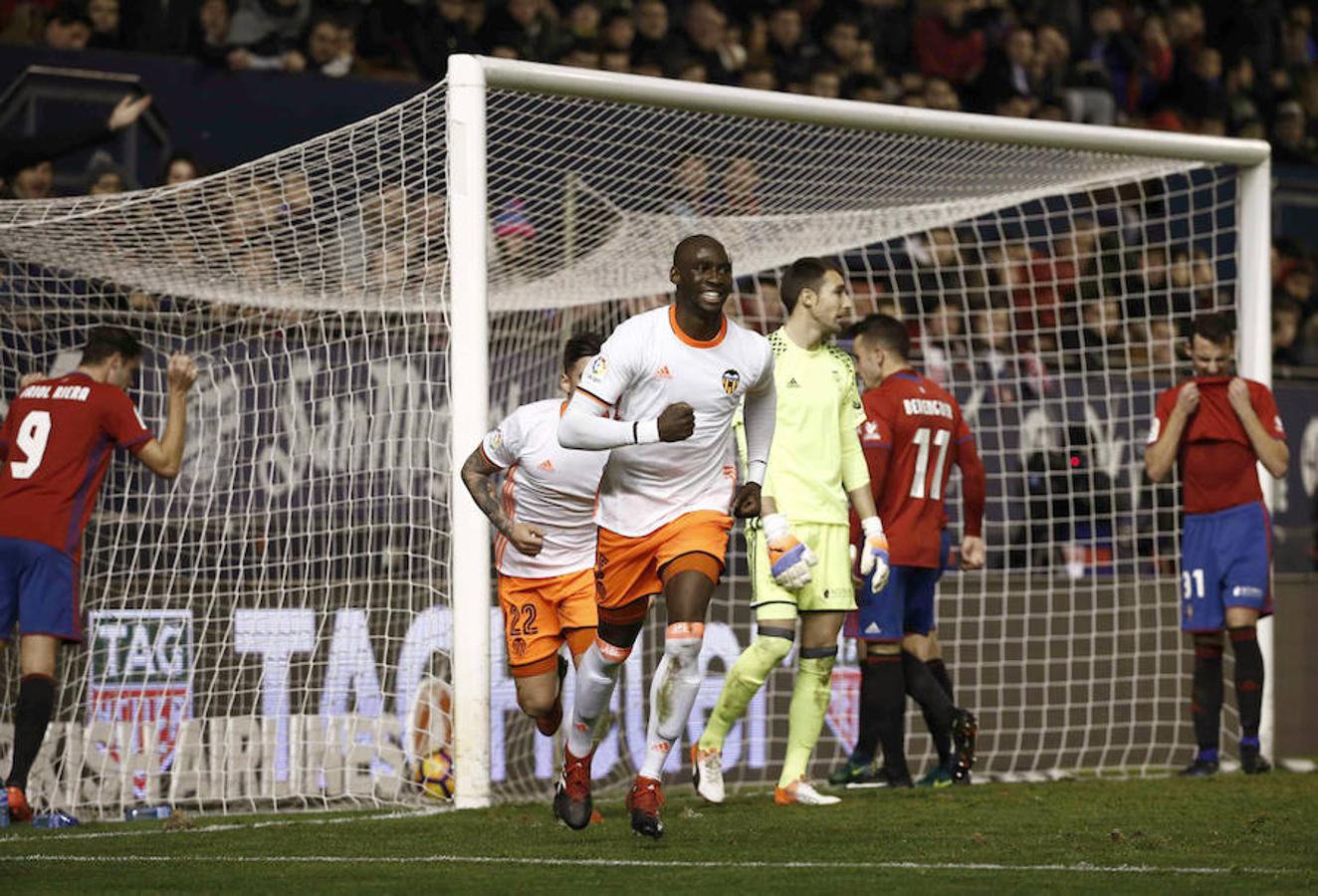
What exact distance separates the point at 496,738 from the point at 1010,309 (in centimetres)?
375

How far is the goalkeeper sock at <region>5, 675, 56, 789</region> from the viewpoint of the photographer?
807 centimetres

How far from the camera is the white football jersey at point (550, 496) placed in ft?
24.9

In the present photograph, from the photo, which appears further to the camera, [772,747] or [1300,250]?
[1300,250]

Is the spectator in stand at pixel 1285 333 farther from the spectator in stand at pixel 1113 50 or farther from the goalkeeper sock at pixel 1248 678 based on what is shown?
the goalkeeper sock at pixel 1248 678

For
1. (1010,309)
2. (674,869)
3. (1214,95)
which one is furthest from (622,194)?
(1214,95)

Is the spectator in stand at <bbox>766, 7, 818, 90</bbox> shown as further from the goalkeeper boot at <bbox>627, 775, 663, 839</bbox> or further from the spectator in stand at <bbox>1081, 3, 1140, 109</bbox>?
the goalkeeper boot at <bbox>627, 775, 663, 839</bbox>

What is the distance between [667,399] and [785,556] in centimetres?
70

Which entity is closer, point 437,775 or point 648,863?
point 648,863

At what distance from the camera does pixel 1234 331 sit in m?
11.2

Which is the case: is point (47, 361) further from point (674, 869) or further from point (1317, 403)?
point (1317, 403)

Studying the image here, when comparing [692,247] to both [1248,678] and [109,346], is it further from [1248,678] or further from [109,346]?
[1248,678]

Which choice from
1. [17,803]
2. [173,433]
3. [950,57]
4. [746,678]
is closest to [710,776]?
[746,678]

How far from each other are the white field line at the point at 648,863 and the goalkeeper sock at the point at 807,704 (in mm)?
2194

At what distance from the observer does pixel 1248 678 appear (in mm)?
9703
